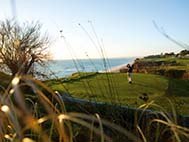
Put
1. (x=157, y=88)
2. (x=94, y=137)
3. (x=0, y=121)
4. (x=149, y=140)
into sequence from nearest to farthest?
(x=0, y=121) → (x=149, y=140) → (x=94, y=137) → (x=157, y=88)

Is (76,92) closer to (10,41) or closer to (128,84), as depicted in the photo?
Answer: (128,84)

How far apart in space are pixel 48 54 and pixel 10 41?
12.6 ft

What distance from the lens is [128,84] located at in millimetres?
21156

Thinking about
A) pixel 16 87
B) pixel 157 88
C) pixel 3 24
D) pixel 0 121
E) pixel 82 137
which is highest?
pixel 3 24

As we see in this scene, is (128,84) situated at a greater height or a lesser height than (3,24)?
lesser

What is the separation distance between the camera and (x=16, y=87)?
0.98 meters

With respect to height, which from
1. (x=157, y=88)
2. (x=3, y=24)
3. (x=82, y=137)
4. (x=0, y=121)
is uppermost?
(x=3, y=24)

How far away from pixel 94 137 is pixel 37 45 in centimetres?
3457

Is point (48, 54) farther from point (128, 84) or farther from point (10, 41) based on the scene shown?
point (128, 84)

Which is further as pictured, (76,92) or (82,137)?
(76,92)

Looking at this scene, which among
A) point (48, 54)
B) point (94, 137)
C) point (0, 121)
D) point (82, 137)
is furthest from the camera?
point (48, 54)

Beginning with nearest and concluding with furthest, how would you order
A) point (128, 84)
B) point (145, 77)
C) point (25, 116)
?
point (25, 116)
point (128, 84)
point (145, 77)

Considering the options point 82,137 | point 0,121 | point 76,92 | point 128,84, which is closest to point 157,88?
point 128,84

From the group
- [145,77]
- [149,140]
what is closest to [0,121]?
[149,140]
